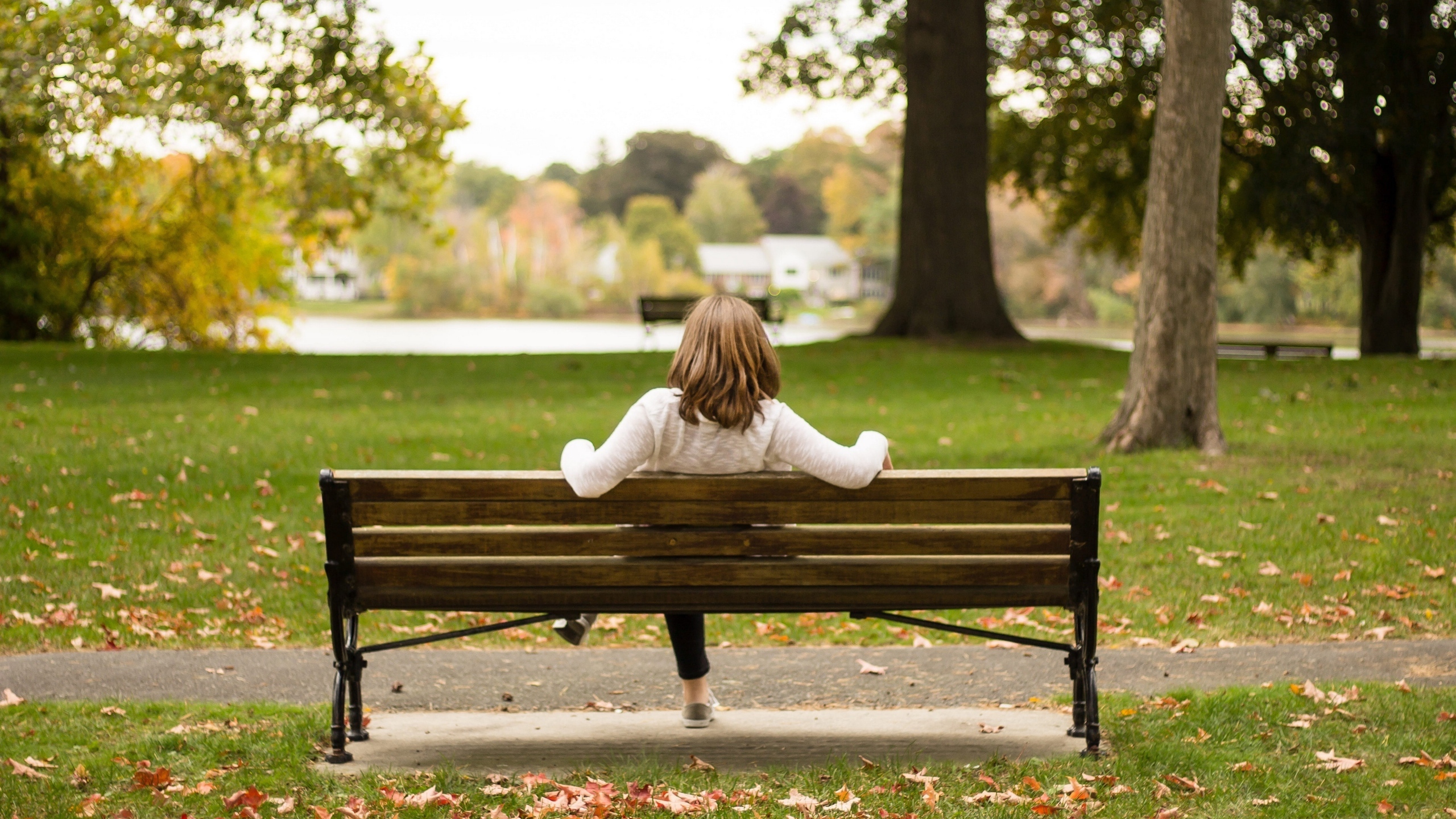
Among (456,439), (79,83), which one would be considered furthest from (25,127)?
(456,439)

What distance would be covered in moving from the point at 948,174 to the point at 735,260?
76.3m

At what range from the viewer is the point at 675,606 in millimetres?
4043

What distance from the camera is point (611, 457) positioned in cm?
388

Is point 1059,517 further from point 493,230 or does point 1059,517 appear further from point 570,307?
point 493,230

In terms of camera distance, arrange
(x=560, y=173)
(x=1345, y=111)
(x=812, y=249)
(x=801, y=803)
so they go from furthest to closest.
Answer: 1. (x=560, y=173)
2. (x=812, y=249)
3. (x=1345, y=111)
4. (x=801, y=803)

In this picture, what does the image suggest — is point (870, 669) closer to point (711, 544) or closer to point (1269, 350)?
point (711, 544)

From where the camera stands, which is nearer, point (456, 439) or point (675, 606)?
point (675, 606)

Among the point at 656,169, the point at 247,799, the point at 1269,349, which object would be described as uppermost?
the point at 656,169

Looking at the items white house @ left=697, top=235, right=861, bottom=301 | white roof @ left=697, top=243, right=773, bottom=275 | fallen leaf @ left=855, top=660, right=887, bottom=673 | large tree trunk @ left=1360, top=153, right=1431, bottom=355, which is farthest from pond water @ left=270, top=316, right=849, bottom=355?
white house @ left=697, top=235, right=861, bottom=301

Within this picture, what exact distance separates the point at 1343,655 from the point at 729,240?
9498 cm

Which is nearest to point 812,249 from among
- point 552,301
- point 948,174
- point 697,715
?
point 552,301

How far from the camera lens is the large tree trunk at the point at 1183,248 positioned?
33.5 feet

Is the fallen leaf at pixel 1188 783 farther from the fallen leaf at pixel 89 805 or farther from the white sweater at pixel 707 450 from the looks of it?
the fallen leaf at pixel 89 805

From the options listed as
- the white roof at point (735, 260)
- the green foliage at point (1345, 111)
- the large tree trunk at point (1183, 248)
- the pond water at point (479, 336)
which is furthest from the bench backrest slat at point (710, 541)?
the white roof at point (735, 260)
